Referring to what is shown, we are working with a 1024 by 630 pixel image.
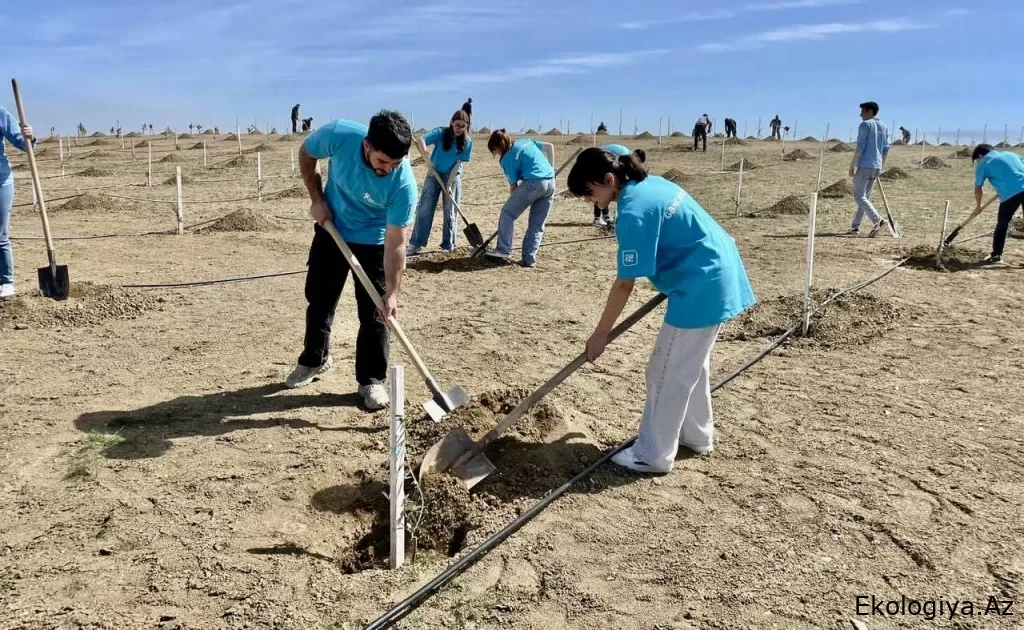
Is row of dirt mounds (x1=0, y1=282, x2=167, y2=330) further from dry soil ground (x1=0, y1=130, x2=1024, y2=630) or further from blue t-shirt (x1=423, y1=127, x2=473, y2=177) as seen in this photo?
blue t-shirt (x1=423, y1=127, x2=473, y2=177)

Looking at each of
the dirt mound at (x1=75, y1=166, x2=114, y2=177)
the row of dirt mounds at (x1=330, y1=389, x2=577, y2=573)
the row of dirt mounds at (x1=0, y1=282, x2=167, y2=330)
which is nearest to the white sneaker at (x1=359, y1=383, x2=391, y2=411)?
the row of dirt mounds at (x1=330, y1=389, x2=577, y2=573)

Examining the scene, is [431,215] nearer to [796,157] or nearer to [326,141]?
[326,141]

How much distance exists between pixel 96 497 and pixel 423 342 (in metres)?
2.61

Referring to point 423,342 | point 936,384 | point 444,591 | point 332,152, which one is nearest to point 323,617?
point 444,591

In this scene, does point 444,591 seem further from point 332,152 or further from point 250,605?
point 332,152

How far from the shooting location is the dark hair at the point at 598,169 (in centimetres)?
282

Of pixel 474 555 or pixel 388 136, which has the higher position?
pixel 388 136

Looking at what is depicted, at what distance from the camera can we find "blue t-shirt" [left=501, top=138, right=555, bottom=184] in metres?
7.44

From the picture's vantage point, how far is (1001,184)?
764 cm

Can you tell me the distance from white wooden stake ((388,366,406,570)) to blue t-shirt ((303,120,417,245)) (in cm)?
110

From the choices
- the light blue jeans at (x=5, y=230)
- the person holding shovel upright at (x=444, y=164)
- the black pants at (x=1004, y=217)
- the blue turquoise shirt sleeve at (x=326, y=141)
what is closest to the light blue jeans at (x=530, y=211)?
the person holding shovel upright at (x=444, y=164)

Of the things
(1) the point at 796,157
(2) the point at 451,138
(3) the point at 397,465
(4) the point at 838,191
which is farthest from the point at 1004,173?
Result: (1) the point at 796,157

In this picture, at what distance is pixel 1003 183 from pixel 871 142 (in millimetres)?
2119

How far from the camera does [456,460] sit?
3.33 m
